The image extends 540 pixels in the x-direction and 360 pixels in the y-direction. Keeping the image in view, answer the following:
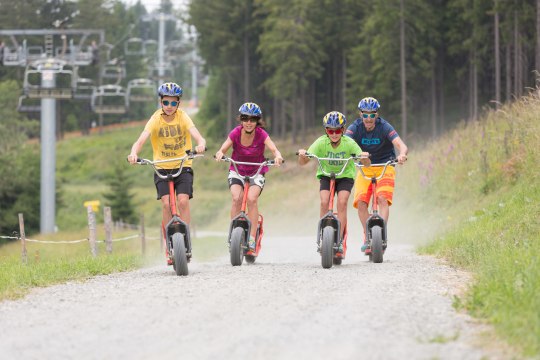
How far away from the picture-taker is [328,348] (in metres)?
7.03

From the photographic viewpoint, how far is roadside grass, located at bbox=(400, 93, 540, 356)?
8205mm

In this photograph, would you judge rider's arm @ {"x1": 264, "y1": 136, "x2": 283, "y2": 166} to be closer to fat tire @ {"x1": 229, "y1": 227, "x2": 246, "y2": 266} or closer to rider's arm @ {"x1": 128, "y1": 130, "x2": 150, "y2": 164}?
fat tire @ {"x1": 229, "y1": 227, "x2": 246, "y2": 266}

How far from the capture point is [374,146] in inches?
567

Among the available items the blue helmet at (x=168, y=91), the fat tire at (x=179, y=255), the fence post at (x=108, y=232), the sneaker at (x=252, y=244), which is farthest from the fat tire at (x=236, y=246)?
the fence post at (x=108, y=232)

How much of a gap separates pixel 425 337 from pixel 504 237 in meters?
6.47

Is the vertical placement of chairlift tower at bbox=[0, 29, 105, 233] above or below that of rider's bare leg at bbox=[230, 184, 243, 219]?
above

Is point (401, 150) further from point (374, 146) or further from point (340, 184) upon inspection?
point (340, 184)

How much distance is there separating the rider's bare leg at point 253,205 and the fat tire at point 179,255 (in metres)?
1.79

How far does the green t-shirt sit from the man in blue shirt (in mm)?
614

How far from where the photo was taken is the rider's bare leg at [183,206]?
12.7 meters

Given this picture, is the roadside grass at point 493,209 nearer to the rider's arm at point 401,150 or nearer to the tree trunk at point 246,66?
the rider's arm at point 401,150

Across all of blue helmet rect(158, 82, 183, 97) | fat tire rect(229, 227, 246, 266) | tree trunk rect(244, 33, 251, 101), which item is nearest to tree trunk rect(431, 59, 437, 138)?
tree trunk rect(244, 33, 251, 101)

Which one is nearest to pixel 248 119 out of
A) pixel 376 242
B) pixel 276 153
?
pixel 276 153

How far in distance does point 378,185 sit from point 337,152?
1.16 metres
